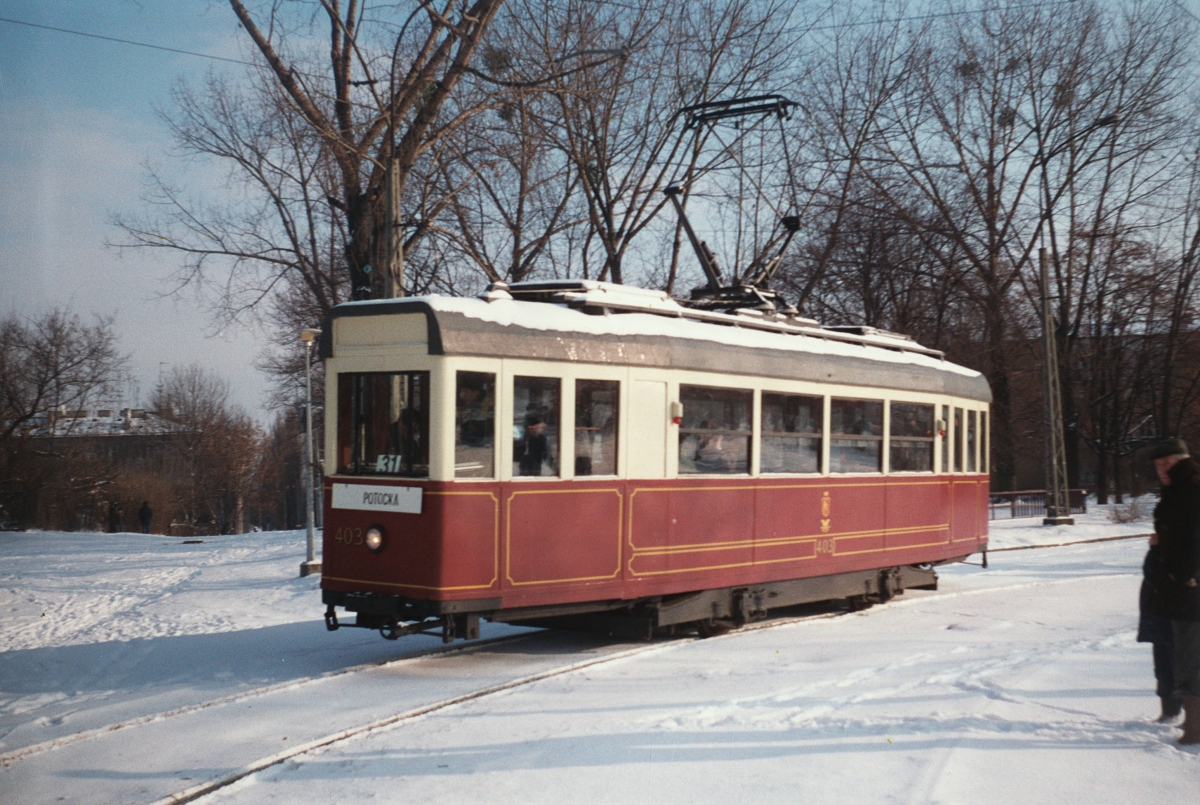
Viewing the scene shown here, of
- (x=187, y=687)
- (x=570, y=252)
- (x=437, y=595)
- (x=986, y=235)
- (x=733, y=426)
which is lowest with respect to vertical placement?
(x=187, y=687)

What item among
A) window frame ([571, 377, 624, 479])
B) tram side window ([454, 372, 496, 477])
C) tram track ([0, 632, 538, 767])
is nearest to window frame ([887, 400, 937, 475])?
window frame ([571, 377, 624, 479])

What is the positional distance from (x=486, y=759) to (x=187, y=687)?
3.61m

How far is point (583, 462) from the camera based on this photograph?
8500 mm

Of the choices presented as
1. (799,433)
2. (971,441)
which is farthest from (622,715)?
(971,441)

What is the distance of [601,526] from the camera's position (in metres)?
8.57

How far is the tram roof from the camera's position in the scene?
791cm

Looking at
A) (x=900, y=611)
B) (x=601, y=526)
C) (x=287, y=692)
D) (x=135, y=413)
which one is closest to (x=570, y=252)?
(x=900, y=611)

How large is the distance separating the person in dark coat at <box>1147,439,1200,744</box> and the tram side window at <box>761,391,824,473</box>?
14.4ft

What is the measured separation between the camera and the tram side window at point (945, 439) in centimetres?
1291

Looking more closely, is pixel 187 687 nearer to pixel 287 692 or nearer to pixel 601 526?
pixel 287 692

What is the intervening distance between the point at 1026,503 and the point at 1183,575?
29.8 metres

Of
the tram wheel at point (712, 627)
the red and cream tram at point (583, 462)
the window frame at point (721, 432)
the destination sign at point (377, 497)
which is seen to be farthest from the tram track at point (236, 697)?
the window frame at point (721, 432)

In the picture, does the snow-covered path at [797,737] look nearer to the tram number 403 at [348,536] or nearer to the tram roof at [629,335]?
the tram number 403 at [348,536]

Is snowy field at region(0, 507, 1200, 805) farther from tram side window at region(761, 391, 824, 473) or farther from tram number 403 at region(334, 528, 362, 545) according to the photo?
tram side window at region(761, 391, 824, 473)
